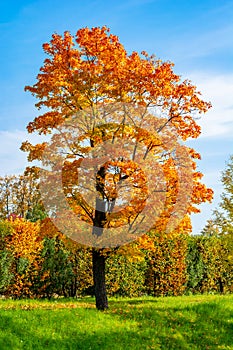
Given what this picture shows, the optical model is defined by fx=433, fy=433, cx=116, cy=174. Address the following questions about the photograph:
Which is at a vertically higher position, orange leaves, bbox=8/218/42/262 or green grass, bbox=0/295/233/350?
orange leaves, bbox=8/218/42/262

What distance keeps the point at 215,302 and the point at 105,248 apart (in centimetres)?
483

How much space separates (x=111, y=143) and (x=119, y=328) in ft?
18.8

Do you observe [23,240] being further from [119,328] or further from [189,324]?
[189,324]

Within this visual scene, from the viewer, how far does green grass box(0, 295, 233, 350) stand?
11219mm

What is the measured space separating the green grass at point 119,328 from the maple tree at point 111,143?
73.9 inches

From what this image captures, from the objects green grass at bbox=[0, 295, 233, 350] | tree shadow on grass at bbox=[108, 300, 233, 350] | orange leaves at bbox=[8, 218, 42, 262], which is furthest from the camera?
orange leaves at bbox=[8, 218, 42, 262]

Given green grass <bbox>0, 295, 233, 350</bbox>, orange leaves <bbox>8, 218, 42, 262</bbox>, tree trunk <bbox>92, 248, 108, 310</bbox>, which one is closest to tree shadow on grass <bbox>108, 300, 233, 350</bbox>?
green grass <bbox>0, 295, 233, 350</bbox>

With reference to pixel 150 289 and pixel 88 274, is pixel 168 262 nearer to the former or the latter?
pixel 150 289

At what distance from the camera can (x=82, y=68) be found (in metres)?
14.4

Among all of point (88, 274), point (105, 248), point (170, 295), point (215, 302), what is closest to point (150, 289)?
point (170, 295)

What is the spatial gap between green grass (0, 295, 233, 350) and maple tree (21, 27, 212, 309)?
188 cm

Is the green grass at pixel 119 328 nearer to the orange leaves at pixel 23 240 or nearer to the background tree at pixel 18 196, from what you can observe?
the orange leaves at pixel 23 240

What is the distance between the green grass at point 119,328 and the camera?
11219 millimetres

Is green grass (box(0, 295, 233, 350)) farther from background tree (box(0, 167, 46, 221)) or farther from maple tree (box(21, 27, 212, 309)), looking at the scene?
background tree (box(0, 167, 46, 221))
